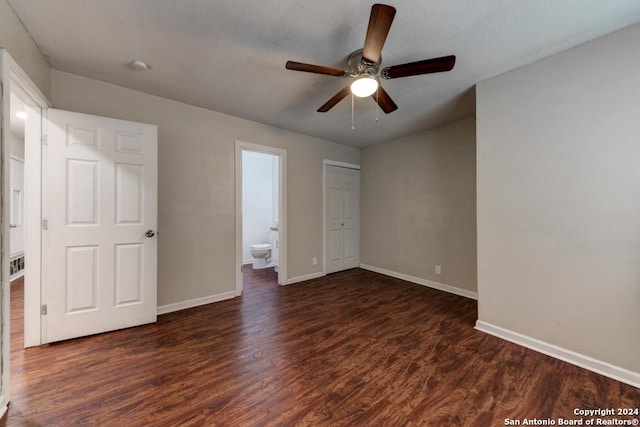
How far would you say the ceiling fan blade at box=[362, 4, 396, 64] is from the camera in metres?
1.26

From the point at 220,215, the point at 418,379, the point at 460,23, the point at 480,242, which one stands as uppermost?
the point at 460,23

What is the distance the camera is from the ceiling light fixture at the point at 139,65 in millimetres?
2080

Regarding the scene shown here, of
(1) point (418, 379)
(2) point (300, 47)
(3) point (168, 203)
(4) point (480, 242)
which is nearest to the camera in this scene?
(1) point (418, 379)

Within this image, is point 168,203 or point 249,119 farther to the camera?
point 249,119

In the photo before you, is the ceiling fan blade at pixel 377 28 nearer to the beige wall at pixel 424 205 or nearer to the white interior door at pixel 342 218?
the beige wall at pixel 424 205

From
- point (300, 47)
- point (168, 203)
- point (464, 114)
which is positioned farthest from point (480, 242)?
point (168, 203)

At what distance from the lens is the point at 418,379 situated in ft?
5.61

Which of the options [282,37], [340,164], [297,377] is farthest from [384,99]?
[340,164]

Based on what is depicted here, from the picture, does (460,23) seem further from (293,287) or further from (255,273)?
(255,273)

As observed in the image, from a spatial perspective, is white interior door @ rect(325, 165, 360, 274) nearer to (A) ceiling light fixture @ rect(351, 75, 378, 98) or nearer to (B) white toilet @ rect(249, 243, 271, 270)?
(B) white toilet @ rect(249, 243, 271, 270)

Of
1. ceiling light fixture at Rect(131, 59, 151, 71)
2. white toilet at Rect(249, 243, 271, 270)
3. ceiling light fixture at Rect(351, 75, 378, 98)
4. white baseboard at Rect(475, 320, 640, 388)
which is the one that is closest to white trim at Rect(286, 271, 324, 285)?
white toilet at Rect(249, 243, 271, 270)

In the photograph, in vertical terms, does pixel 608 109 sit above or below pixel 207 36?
below

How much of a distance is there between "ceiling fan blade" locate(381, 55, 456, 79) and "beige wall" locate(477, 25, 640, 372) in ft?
3.35

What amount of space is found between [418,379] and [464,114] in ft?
9.95
